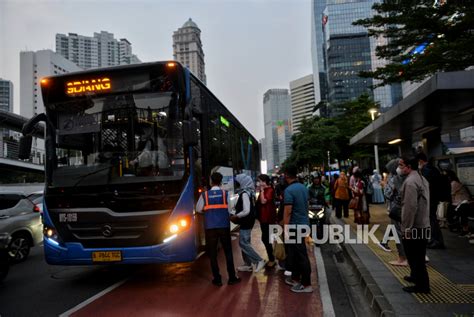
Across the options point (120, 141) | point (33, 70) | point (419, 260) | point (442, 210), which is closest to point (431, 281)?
point (419, 260)

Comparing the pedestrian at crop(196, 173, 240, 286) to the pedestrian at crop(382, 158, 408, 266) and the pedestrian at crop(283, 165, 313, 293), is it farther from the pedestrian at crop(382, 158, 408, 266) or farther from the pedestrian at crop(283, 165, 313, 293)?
the pedestrian at crop(382, 158, 408, 266)

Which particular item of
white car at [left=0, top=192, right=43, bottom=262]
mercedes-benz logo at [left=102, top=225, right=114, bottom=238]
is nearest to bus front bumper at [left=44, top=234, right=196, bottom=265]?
mercedes-benz logo at [left=102, top=225, right=114, bottom=238]

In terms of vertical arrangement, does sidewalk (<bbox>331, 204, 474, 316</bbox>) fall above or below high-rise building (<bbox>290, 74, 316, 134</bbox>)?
below

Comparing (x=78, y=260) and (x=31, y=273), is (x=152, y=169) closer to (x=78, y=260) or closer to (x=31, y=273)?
(x=78, y=260)

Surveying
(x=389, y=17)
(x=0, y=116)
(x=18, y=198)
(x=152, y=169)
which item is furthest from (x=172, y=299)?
(x=0, y=116)

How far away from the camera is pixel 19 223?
7988 mm

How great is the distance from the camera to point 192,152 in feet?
19.4

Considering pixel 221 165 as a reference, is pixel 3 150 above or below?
above

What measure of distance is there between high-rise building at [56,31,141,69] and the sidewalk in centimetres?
16191

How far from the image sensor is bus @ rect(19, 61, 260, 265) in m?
5.23

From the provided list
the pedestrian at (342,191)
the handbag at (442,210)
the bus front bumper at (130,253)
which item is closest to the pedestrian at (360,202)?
the pedestrian at (342,191)

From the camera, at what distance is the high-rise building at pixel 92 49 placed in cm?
15950

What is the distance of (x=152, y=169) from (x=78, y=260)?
1.86m

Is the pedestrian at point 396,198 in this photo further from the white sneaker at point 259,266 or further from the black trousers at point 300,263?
the white sneaker at point 259,266
